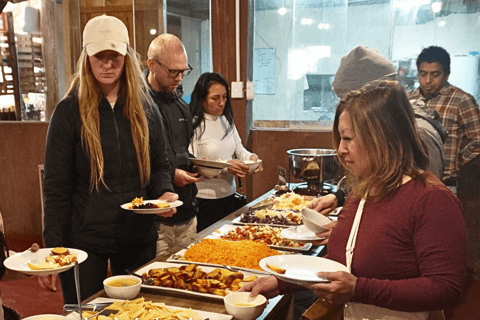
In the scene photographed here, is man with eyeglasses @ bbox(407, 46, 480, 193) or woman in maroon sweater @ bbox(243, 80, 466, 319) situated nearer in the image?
woman in maroon sweater @ bbox(243, 80, 466, 319)

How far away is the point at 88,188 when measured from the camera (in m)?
1.92

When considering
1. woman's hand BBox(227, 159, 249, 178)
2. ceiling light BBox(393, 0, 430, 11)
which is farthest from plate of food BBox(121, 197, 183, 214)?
ceiling light BBox(393, 0, 430, 11)

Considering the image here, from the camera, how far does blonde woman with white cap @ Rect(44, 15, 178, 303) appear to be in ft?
6.12

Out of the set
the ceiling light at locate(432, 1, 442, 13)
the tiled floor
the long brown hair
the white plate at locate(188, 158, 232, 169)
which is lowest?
the tiled floor

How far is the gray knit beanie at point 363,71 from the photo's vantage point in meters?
2.18

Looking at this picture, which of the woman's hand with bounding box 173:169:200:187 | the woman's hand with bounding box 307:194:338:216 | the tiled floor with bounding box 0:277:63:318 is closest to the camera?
the woman's hand with bounding box 307:194:338:216

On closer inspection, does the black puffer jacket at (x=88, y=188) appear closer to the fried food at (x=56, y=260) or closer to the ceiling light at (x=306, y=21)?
the fried food at (x=56, y=260)

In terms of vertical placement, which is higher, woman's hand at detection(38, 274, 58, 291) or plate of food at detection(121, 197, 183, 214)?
plate of food at detection(121, 197, 183, 214)

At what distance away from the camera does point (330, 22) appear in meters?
4.44

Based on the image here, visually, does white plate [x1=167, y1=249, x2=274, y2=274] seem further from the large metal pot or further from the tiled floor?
the tiled floor

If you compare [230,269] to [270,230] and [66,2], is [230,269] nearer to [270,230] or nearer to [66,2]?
[270,230]

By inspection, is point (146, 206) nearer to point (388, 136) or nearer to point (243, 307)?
point (243, 307)

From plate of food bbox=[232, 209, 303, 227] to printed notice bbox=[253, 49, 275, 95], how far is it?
2.07 metres

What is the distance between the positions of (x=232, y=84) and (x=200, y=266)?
2.96 metres
